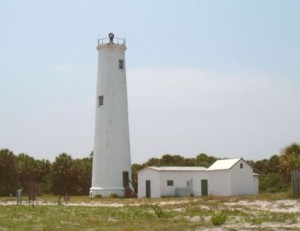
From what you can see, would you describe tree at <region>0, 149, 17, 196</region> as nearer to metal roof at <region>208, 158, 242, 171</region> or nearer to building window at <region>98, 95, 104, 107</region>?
building window at <region>98, 95, 104, 107</region>

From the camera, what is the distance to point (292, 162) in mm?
34406

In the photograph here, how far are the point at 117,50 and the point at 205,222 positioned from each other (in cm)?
2653

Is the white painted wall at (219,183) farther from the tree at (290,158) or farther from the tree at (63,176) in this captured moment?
the tree at (63,176)

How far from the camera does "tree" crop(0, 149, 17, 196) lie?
46.3m

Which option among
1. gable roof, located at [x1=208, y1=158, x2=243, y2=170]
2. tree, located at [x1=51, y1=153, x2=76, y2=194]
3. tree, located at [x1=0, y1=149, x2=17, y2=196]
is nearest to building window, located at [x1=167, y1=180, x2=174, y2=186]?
gable roof, located at [x1=208, y1=158, x2=243, y2=170]

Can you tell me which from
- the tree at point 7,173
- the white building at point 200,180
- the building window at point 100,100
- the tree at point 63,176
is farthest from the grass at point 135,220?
the tree at point 63,176

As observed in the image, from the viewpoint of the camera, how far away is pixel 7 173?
46.9 m

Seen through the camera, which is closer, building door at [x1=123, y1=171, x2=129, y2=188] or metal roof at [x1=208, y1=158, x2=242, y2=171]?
metal roof at [x1=208, y1=158, x2=242, y2=171]

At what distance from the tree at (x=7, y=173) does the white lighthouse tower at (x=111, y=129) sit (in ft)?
30.7

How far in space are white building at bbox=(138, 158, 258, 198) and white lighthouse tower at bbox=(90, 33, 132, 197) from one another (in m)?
1.80

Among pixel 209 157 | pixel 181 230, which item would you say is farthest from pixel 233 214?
pixel 209 157

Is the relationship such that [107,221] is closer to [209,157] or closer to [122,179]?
[122,179]

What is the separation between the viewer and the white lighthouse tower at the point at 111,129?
40875 mm

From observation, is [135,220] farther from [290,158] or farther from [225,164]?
[225,164]
